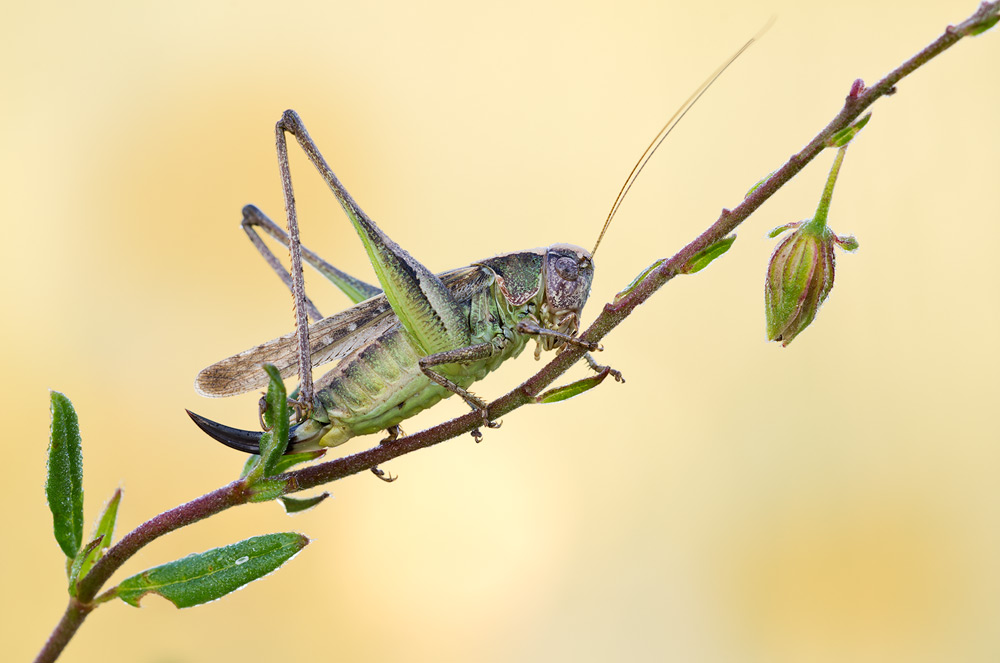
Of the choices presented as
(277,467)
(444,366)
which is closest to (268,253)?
(444,366)

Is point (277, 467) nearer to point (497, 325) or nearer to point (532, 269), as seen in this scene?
point (497, 325)

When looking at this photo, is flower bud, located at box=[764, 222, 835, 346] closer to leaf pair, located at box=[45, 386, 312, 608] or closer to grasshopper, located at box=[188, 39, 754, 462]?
grasshopper, located at box=[188, 39, 754, 462]

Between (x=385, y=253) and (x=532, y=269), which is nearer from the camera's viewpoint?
(x=385, y=253)

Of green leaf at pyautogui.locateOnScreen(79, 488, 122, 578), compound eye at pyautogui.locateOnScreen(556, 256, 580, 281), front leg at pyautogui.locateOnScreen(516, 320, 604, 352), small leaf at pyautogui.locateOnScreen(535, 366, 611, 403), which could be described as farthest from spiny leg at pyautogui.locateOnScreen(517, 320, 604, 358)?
green leaf at pyautogui.locateOnScreen(79, 488, 122, 578)

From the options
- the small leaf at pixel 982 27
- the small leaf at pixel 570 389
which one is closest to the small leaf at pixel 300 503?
the small leaf at pixel 570 389

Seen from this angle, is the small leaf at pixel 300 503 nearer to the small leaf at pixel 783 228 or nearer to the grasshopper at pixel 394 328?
the grasshopper at pixel 394 328

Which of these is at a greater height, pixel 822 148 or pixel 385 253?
pixel 385 253

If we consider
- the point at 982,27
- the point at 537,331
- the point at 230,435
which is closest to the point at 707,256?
the point at 982,27
